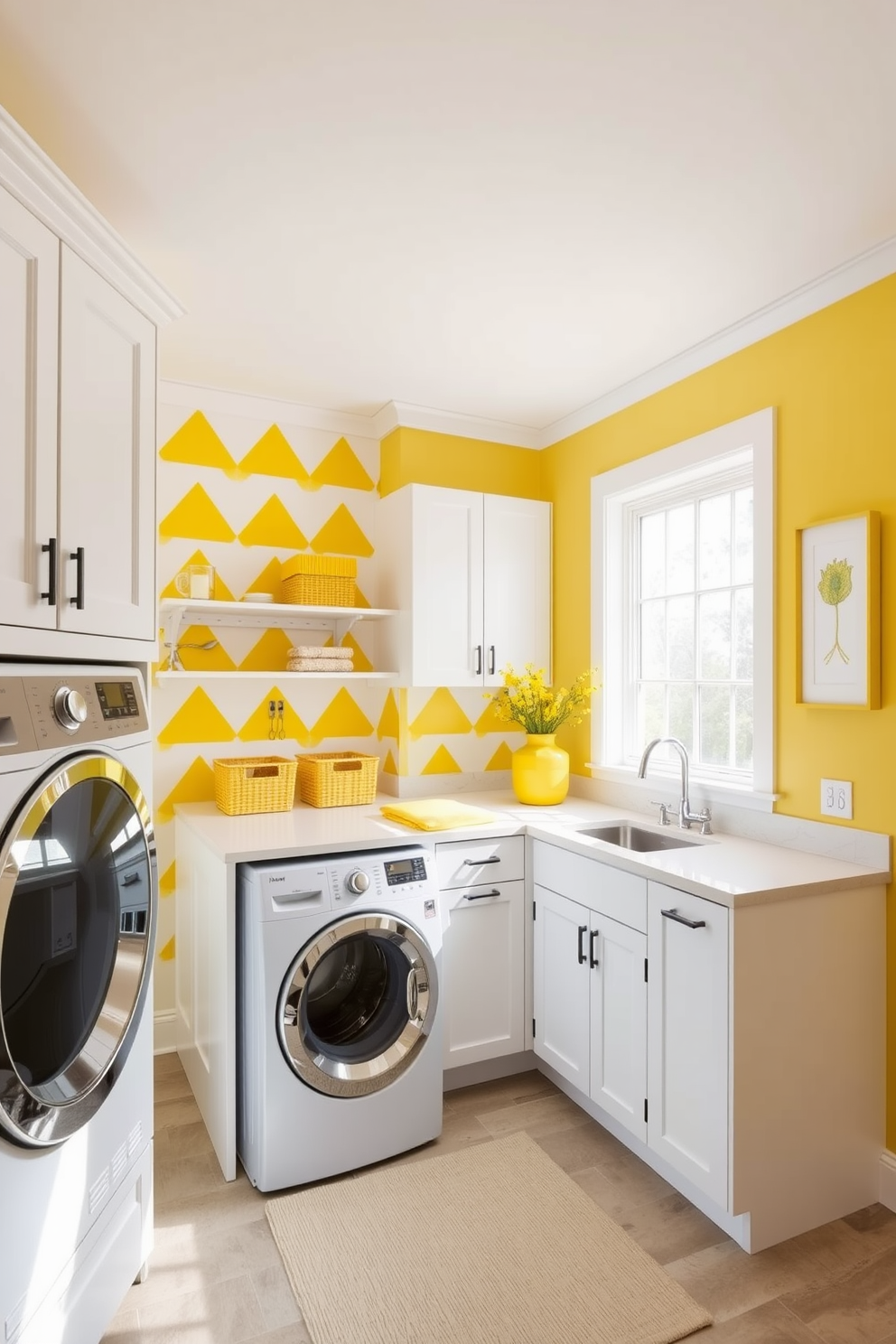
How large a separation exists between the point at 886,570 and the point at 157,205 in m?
2.06

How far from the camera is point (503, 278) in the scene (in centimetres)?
225

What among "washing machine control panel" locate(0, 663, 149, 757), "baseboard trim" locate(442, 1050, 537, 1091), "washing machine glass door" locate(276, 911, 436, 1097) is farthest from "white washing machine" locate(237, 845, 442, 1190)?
"washing machine control panel" locate(0, 663, 149, 757)

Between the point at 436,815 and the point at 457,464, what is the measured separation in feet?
5.11

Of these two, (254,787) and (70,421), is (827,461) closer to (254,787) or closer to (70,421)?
(70,421)

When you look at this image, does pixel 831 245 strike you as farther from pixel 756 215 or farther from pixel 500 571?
pixel 500 571

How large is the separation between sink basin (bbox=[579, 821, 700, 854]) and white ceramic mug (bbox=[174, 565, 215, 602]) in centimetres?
159

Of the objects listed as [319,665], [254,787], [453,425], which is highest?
[453,425]

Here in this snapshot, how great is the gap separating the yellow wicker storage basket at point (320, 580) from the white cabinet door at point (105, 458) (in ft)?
3.70

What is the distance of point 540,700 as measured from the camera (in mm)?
3146

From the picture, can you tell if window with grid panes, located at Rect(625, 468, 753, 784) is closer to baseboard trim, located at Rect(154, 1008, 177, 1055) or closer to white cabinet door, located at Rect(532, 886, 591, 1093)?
white cabinet door, located at Rect(532, 886, 591, 1093)

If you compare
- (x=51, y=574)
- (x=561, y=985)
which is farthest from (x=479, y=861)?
(x=51, y=574)

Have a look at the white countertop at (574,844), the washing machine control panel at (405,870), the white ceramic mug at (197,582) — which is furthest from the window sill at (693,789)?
the white ceramic mug at (197,582)

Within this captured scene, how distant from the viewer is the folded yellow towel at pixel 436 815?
2570mm

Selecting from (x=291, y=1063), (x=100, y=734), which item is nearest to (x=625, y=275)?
(x=100, y=734)
